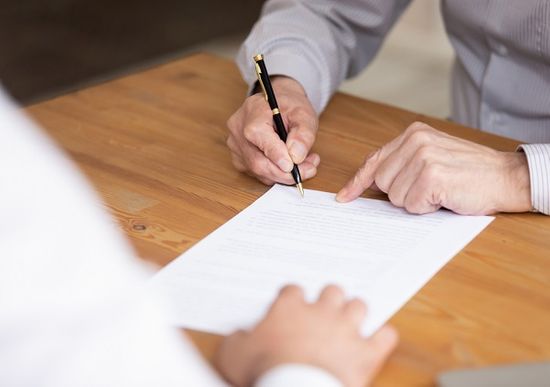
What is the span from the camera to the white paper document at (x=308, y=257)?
89 cm

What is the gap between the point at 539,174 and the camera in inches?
43.4

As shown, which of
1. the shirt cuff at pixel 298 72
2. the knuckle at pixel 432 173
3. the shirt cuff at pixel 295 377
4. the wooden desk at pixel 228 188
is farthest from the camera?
the shirt cuff at pixel 298 72

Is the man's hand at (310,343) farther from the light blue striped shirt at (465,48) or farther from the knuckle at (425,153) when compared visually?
the light blue striped shirt at (465,48)

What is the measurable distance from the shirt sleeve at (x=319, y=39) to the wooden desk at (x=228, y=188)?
6 cm

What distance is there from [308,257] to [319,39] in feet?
2.22

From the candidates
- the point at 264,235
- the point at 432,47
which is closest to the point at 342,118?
the point at 264,235

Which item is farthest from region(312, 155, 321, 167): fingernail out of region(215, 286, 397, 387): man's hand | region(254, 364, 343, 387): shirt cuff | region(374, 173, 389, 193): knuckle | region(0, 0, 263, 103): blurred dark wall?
region(0, 0, 263, 103): blurred dark wall

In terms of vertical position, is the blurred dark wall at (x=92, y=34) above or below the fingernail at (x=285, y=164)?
below

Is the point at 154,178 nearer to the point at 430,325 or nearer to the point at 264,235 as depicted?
the point at 264,235

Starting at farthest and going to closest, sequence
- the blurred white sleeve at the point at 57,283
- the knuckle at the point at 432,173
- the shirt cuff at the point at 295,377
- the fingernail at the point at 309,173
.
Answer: the fingernail at the point at 309,173, the knuckle at the point at 432,173, the shirt cuff at the point at 295,377, the blurred white sleeve at the point at 57,283

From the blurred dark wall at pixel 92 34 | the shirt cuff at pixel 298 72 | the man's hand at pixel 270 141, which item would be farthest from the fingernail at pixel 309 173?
the blurred dark wall at pixel 92 34

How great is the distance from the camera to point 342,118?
141 cm

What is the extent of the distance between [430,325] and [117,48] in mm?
3635

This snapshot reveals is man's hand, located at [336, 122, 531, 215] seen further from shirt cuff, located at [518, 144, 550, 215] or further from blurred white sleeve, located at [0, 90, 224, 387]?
blurred white sleeve, located at [0, 90, 224, 387]
